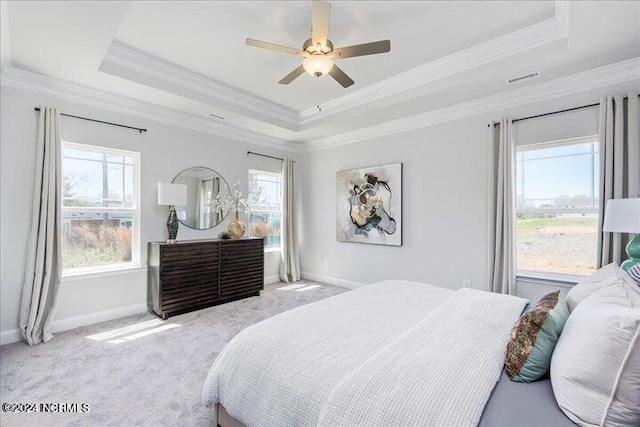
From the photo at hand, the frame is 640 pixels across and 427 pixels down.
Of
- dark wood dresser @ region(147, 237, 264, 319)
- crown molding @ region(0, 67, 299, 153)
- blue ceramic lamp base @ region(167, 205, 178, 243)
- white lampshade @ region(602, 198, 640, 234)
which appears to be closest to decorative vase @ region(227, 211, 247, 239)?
dark wood dresser @ region(147, 237, 264, 319)

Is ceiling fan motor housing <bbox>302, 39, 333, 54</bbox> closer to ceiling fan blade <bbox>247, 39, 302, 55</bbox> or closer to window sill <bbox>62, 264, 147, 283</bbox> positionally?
ceiling fan blade <bbox>247, 39, 302, 55</bbox>

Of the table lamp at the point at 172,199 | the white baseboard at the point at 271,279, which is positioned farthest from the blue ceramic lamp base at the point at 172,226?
the white baseboard at the point at 271,279

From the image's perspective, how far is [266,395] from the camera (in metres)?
1.32

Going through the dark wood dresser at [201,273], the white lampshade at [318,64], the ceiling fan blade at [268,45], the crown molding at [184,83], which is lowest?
the dark wood dresser at [201,273]

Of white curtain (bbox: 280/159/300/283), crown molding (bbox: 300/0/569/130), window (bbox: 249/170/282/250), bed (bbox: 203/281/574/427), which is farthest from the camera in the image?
white curtain (bbox: 280/159/300/283)

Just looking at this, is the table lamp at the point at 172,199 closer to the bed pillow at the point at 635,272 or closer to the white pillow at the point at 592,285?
the white pillow at the point at 592,285

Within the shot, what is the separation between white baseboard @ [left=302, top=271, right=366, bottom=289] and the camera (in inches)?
194

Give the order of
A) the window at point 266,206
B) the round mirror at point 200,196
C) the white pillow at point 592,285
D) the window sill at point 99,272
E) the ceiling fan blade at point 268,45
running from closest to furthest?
the white pillow at point 592,285 < the ceiling fan blade at point 268,45 < the window sill at point 99,272 < the round mirror at point 200,196 < the window at point 266,206

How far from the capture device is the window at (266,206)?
5141 millimetres

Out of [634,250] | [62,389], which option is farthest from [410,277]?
[62,389]

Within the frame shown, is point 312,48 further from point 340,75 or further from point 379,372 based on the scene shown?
point 379,372

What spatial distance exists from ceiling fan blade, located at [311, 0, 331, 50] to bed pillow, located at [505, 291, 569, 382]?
7.26 ft

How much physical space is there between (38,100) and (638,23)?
210 inches

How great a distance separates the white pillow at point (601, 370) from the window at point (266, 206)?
14.9ft
